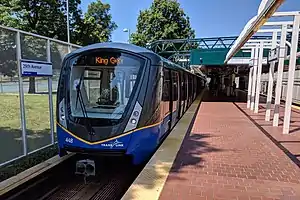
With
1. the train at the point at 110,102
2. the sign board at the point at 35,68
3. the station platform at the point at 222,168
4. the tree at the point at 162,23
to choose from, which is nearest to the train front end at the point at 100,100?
the train at the point at 110,102

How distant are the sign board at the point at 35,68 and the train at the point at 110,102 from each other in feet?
2.58

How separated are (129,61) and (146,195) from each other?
2.64 metres

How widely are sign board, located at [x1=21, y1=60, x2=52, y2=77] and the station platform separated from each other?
3192 millimetres

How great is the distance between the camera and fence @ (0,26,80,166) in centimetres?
510

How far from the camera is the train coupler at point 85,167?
4.94 m

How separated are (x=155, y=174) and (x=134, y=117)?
115cm

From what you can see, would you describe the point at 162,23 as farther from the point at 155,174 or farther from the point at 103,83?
the point at 155,174

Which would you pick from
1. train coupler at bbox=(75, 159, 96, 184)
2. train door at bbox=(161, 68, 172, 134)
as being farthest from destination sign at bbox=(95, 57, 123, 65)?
train coupler at bbox=(75, 159, 96, 184)

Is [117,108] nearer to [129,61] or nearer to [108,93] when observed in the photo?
[108,93]

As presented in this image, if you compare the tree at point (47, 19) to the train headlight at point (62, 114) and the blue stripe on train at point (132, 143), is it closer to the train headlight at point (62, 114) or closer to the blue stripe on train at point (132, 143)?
the train headlight at point (62, 114)

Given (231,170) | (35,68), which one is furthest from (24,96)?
(231,170)

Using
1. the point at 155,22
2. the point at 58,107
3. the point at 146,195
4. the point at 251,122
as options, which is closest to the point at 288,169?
the point at 146,195

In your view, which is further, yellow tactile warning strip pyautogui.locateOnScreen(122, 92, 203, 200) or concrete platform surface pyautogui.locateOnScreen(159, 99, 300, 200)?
concrete platform surface pyautogui.locateOnScreen(159, 99, 300, 200)

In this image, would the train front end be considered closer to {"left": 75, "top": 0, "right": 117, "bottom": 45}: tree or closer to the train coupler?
the train coupler
